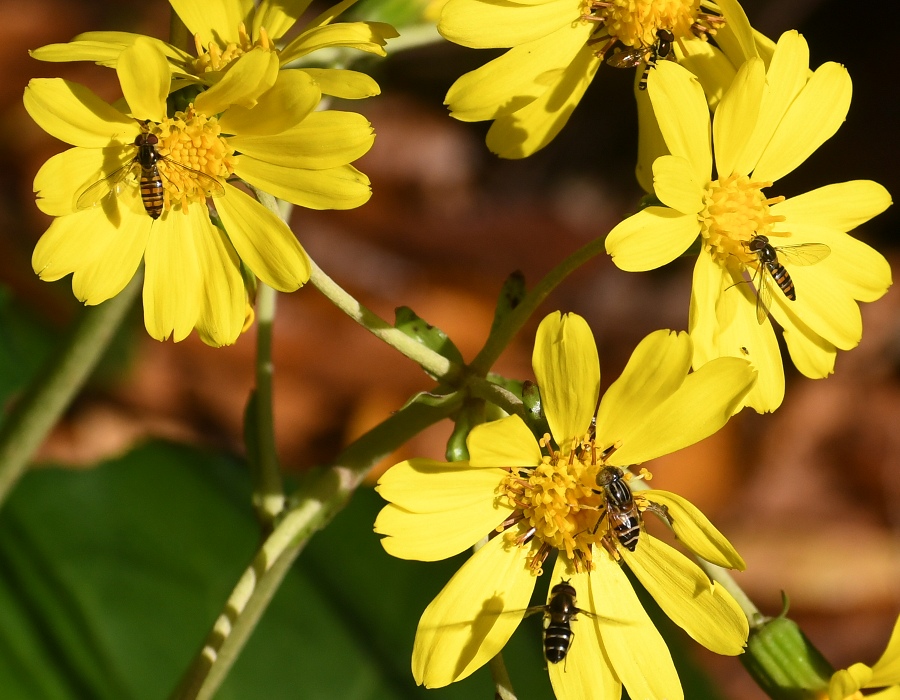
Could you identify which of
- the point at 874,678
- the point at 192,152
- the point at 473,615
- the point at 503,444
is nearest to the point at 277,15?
the point at 192,152

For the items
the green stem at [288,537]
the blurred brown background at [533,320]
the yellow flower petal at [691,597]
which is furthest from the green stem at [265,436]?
the blurred brown background at [533,320]

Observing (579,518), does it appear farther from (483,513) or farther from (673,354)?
(673,354)

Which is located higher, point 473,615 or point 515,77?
point 515,77

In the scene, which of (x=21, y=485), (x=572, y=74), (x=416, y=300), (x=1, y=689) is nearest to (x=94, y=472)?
(x=21, y=485)

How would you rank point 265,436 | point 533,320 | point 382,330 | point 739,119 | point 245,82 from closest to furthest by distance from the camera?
point 245,82
point 382,330
point 739,119
point 265,436
point 533,320

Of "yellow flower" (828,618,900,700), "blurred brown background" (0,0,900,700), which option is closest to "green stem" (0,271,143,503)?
"blurred brown background" (0,0,900,700)

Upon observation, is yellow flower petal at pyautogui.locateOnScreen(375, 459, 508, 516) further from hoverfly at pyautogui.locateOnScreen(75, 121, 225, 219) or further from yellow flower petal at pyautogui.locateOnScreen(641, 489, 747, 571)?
hoverfly at pyautogui.locateOnScreen(75, 121, 225, 219)

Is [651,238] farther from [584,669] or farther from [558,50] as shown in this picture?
[584,669]
